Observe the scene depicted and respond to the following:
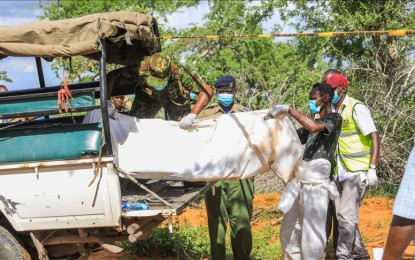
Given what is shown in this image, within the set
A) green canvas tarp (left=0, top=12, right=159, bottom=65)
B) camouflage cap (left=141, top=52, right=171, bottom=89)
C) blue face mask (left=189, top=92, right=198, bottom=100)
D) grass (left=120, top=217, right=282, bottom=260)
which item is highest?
green canvas tarp (left=0, top=12, right=159, bottom=65)

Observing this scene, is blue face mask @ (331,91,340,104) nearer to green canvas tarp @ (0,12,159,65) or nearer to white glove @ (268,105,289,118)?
white glove @ (268,105,289,118)

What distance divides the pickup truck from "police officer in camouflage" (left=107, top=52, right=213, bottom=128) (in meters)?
0.87

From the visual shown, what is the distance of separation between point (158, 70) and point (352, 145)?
1.97 m

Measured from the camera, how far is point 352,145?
589 centimetres

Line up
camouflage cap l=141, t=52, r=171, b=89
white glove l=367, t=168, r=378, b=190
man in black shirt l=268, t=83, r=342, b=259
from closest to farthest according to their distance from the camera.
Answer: man in black shirt l=268, t=83, r=342, b=259
camouflage cap l=141, t=52, r=171, b=89
white glove l=367, t=168, r=378, b=190

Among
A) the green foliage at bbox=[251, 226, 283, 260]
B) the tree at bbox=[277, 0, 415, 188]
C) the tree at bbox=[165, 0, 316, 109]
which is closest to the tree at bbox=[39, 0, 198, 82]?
the tree at bbox=[165, 0, 316, 109]

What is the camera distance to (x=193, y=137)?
497cm

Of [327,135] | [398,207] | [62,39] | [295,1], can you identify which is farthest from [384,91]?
[398,207]

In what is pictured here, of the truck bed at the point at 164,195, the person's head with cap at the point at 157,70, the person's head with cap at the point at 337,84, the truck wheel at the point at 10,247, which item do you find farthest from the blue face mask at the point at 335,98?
the truck wheel at the point at 10,247

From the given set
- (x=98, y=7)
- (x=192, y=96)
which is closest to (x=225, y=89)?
(x=192, y=96)

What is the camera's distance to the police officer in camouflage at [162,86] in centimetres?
556

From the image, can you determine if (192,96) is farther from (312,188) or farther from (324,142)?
(312,188)

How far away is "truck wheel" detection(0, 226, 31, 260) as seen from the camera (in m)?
4.74

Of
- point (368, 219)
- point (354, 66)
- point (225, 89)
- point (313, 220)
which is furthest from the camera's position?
point (354, 66)
